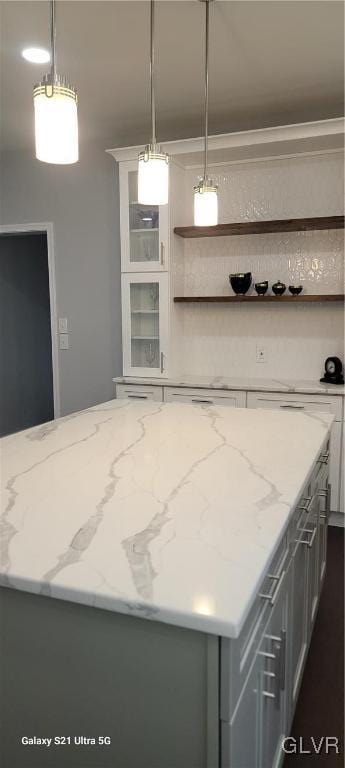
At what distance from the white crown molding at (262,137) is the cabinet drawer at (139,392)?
159cm

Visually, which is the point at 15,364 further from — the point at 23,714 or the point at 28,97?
the point at 23,714

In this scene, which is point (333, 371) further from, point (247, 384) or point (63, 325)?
point (63, 325)

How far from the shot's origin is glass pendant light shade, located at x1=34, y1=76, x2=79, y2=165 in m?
1.29

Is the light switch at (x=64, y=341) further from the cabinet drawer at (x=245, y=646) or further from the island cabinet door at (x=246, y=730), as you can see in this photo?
the island cabinet door at (x=246, y=730)

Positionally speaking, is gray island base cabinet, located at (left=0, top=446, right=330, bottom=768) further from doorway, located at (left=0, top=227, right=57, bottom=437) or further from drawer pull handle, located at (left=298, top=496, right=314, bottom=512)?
doorway, located at (left=0, top=227, right=57, bottom=437)

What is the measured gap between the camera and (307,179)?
3758 mm

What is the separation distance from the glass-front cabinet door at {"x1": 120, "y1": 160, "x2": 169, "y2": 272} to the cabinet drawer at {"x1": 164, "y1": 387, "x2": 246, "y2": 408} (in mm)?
864

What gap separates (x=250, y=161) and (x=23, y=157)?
1.89m

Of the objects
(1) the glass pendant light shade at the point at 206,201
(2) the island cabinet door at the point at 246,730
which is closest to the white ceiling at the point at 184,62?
(1) the glass pendant light shade at the point at 206,201

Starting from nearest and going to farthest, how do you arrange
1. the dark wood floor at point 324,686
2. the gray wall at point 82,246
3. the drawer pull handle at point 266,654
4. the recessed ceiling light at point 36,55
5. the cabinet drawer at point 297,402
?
the drawer pull handle at point 266,654
the dark wood floor at point 324,686
the recessed ceiling light at point 36,55
the cabinet drawer at point 297,402
the gray wall at point 82,246

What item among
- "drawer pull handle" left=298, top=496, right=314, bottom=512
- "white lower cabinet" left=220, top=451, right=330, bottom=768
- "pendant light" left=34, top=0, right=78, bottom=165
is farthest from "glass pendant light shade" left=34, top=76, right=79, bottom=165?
"drawer pull handle" left=298, top=496, right=314, bottom=512

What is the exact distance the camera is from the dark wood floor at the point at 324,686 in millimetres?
1788

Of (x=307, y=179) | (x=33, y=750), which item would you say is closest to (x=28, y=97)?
(x=307, y=179)

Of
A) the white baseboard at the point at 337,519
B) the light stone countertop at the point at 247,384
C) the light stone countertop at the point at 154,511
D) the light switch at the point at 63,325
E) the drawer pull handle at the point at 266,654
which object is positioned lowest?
the white baseboard at the point at 337,519
